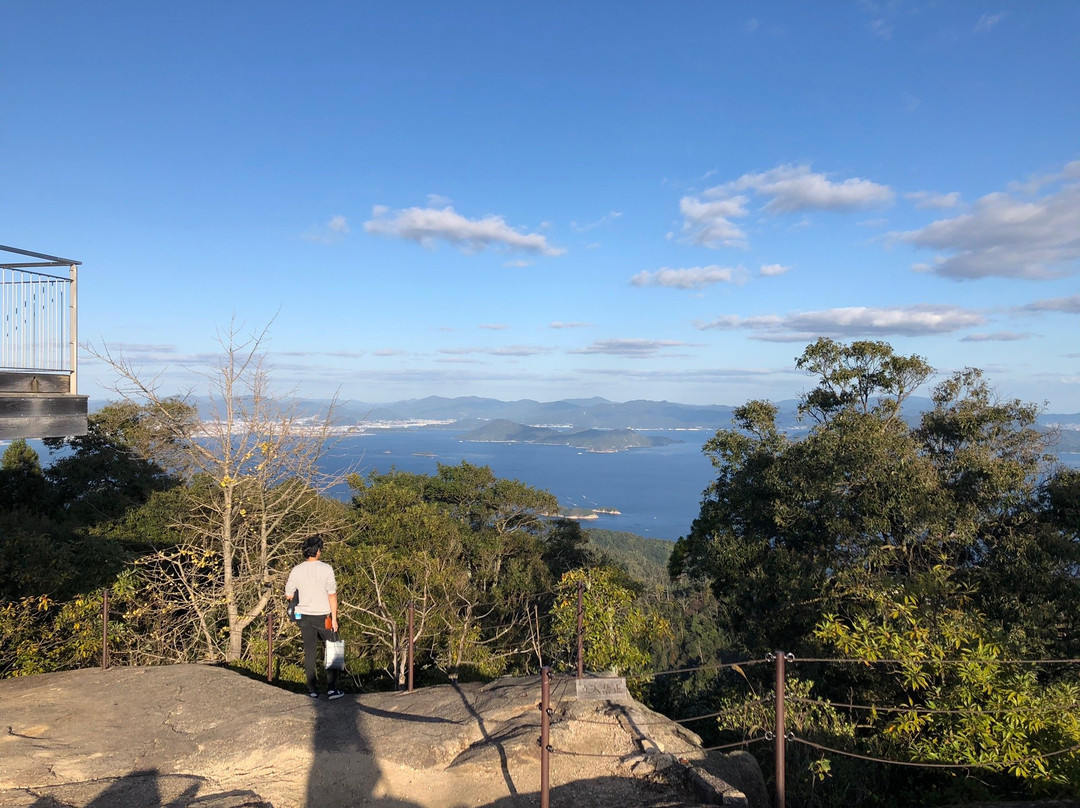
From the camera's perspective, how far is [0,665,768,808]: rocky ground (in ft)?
13.3

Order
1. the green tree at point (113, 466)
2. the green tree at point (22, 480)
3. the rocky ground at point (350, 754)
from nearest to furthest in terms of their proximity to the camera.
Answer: the rocky ground at point (350, 754)
the green tree at point (113, 466)
the green tree at point (22, 480)

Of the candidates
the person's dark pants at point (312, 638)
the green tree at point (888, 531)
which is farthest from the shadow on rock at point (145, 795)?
the green tree at point (888, 531)

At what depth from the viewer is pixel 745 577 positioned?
39.7 feet

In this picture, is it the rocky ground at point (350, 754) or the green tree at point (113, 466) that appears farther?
the green tree at point (113, 466)

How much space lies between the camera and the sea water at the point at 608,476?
89.2 m

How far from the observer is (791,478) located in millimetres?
12500

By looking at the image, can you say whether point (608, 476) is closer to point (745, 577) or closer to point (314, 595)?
point (745, 577)

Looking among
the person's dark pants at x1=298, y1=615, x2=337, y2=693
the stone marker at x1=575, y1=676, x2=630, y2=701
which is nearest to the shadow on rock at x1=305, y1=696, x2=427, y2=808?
the person's dark pants at x1=298, y1=615, x2=337, y2=693

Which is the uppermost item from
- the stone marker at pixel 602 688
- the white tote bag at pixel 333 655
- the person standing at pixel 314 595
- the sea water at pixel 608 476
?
the person standing at pixel 314 595

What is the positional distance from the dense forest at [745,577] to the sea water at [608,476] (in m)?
44.3

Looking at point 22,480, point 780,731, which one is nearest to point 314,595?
point 780,731

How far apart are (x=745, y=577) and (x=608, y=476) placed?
12736cm

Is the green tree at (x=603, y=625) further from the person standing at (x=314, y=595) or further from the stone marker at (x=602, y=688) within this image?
the person standing at (x=314, y=595)

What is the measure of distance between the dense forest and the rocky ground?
0.67 m
